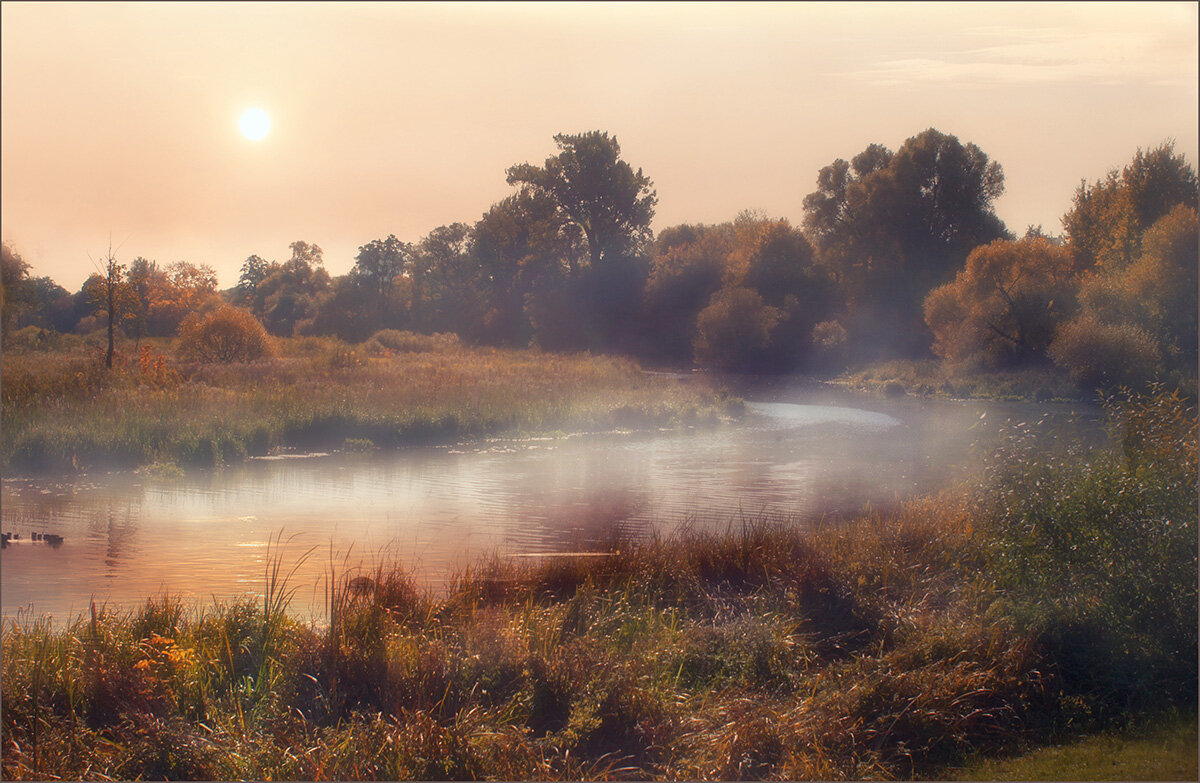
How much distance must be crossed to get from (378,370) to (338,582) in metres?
23.2

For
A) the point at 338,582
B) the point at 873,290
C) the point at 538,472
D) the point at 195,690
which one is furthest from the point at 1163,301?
the point at 195,690

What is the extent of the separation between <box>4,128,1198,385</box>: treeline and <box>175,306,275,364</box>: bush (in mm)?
1735

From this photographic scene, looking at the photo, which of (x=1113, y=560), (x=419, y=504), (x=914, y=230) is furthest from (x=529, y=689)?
(x=914, y=230)

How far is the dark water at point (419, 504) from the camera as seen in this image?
1073cm

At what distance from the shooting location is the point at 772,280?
51.6m

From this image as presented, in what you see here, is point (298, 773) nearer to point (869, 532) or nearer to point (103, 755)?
point (103, 755)

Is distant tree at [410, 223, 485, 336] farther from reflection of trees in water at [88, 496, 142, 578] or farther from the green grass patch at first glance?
the green grass patch

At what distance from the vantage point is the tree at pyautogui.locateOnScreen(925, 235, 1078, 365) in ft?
139

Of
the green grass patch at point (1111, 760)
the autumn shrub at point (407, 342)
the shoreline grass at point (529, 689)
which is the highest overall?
the autumn shrub at point (407, 342)

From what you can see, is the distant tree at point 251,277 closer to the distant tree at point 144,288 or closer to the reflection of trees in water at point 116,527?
the distant tree at point 144,288

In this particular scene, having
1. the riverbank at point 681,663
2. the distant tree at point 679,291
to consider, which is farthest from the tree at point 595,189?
the riverbank at point 681,663

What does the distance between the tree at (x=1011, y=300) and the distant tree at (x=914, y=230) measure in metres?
5.82

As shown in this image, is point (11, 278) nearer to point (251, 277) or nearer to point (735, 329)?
point (251, 277)

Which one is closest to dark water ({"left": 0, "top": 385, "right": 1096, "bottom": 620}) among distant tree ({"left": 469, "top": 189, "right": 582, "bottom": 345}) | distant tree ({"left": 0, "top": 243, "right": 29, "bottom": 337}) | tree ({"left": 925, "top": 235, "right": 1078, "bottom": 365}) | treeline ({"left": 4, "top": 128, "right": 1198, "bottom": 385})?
distant tree ({"left": 0, "top": 243, "right": 29, "bottom": 337})
